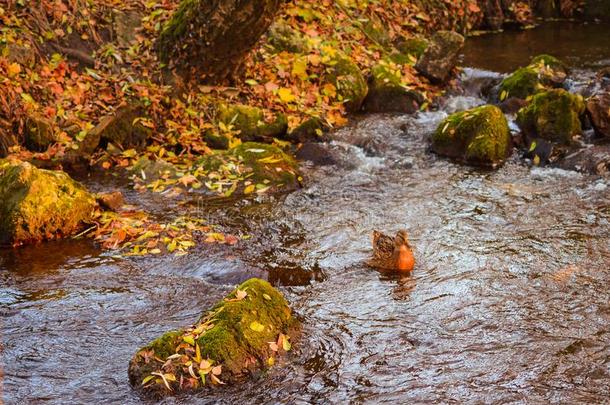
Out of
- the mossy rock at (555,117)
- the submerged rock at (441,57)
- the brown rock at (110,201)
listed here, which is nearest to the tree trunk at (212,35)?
the brown rock at (110,201)

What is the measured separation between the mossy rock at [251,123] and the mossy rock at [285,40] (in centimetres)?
229

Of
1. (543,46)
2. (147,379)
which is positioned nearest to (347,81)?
(543,46)

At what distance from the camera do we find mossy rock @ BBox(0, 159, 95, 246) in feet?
23.5

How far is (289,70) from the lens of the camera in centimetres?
1187

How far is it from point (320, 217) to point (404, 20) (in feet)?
28.7

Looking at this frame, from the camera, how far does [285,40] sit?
1248cm

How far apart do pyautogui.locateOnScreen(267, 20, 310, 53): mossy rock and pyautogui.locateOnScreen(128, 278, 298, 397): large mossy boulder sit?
7867mm

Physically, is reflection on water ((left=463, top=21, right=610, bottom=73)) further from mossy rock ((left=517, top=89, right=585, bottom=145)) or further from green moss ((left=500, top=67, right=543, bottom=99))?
mossy rock ((left=517, top=89, right=585, bottom=145))

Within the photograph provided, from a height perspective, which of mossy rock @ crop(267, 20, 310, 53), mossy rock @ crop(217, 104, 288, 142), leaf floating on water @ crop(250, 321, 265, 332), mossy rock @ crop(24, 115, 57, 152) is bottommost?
leaf floating on water @ crop(250, 321, 265, 332)

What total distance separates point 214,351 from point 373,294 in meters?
1.81

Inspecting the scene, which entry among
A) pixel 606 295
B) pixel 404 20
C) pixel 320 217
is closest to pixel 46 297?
pixel 320 217

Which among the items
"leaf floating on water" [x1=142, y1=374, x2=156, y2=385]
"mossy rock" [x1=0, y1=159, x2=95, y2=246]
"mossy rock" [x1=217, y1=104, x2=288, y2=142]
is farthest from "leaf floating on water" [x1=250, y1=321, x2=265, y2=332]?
"mossy rock" [x1=217, y1=104, x2=288, y2=142]

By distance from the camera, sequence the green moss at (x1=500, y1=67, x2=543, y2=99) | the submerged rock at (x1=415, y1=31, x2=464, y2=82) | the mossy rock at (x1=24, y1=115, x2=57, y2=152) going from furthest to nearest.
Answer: the submerged rock at (x1=415, y1=31, x2=464, y2=82) → the green moss at (x1=500, y1=67, x2=543, y2=99) → the mossy rock at (x1=24, y1=115, x2=57, y2=152)

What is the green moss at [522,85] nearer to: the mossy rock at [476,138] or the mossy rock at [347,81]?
the mossy rock at [476,138]
